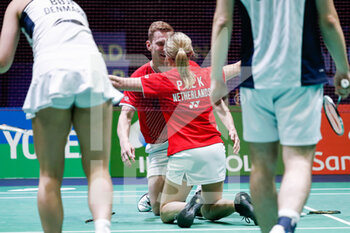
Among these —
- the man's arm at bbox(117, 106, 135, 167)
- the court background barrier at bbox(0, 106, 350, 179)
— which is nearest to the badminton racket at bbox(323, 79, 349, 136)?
the man's arm at bbox(117, 106, 135, 167)

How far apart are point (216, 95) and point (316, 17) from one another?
55cm

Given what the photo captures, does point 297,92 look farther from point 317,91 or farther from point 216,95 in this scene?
point 216,95

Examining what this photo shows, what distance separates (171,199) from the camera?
13.6 ft

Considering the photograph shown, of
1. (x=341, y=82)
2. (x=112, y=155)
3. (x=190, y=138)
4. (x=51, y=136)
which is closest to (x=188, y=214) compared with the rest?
(x=190, y=138)

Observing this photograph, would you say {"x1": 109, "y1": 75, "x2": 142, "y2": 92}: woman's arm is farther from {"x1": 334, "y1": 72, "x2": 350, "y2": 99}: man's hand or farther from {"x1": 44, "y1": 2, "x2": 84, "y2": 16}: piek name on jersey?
{"x1": 334, "y1": 72, "x2": 350, "y2": 99}: man's hand

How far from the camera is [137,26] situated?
1265 centimetres

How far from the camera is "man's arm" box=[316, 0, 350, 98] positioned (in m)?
2.33

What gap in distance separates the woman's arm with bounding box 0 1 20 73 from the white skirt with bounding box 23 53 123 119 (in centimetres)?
15

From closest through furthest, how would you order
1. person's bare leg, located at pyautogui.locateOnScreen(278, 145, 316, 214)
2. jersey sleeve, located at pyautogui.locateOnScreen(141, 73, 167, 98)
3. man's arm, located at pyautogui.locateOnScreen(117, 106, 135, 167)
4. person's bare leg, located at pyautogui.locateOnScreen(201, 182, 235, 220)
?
person's bare leg, located at pyautogui.locateOnScreen(278, 145, 316, 214) → jersey sleeve, located at pyautogui.locateOnScreen(141, 73, 167, 98) → person's bare leg, located at pyautogui.locateOnScreen(201, 182, 235, 220) → man's arm, located at pyautogui.locateOnScreen(117, 106, 135, 167)

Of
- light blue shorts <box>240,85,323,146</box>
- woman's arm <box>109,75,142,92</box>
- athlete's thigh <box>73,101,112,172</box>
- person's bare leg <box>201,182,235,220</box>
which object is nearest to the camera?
light blue shorts <box>240,85,323,146</box>

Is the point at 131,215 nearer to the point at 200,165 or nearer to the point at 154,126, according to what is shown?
the point at 154,126

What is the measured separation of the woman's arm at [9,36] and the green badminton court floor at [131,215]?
163 centimetres

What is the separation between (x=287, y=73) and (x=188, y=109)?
1725mm

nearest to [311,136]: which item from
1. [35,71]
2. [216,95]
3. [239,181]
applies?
[216,95]
